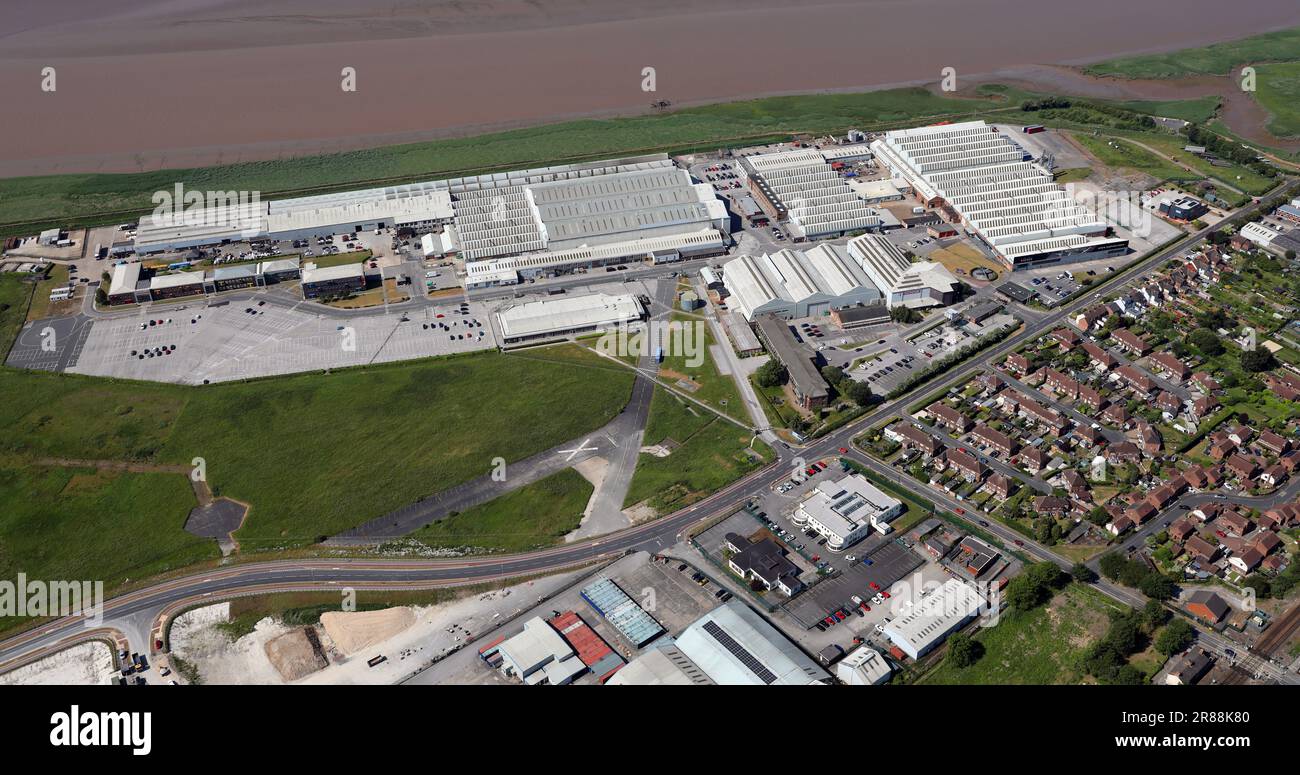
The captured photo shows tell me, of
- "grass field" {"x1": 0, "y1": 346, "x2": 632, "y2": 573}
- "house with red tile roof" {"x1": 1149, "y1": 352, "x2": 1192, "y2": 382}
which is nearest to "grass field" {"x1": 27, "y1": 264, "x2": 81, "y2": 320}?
"grass field" {"x1": 0, "y1": 346, "x2": 632, "y2": 573}

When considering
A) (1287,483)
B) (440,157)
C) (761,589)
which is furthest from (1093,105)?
(761,589)

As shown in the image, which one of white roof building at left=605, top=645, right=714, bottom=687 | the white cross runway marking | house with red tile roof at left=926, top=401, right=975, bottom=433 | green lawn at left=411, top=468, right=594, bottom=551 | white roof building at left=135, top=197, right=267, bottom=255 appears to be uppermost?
white roof building at left=135, top=197, right=267, bottom=255

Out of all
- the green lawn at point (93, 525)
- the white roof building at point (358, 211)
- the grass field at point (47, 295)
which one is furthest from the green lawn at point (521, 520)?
the grass field at point (47, 295)

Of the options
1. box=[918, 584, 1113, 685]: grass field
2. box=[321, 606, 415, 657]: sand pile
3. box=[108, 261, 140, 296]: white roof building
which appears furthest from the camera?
box=[108, 261, 140, 296]: white roof building

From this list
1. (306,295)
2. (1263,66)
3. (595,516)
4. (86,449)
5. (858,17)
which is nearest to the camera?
(595,516)

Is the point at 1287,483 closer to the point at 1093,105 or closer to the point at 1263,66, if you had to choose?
the point at 1093,105

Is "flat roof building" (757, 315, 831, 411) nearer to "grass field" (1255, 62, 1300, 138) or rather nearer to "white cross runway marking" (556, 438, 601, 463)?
"white cross runway marking" (556, 438, 601, 463)
